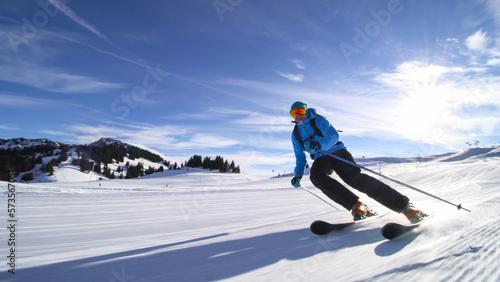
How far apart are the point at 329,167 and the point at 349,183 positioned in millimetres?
371

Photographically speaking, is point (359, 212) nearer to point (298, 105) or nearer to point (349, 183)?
point (349, 183)

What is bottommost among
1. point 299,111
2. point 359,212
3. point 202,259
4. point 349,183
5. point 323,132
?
point 202,259

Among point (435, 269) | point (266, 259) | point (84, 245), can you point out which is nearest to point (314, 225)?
point (266, 259)

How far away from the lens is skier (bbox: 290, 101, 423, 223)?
8.59 ft

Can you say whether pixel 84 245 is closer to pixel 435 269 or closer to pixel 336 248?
pixel 336 248

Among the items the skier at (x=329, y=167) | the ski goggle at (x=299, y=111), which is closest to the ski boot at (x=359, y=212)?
the skier at (x=329, y=167)

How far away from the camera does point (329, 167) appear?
128 inches

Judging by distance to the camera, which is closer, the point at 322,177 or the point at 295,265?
the point at 295,265

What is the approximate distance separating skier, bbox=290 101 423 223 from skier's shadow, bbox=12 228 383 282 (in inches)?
20.3

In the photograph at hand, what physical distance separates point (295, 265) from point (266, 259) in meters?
0.27

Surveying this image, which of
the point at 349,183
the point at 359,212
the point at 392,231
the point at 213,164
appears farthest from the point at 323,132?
the point at 213,164

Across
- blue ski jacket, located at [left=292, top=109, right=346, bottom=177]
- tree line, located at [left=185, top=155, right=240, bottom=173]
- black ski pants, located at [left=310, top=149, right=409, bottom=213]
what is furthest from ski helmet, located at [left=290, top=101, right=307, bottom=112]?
tree line, located at [left=185, top=155, right=240, bottom=173]

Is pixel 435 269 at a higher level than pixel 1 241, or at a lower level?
higher

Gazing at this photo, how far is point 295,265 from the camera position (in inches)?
61.7
